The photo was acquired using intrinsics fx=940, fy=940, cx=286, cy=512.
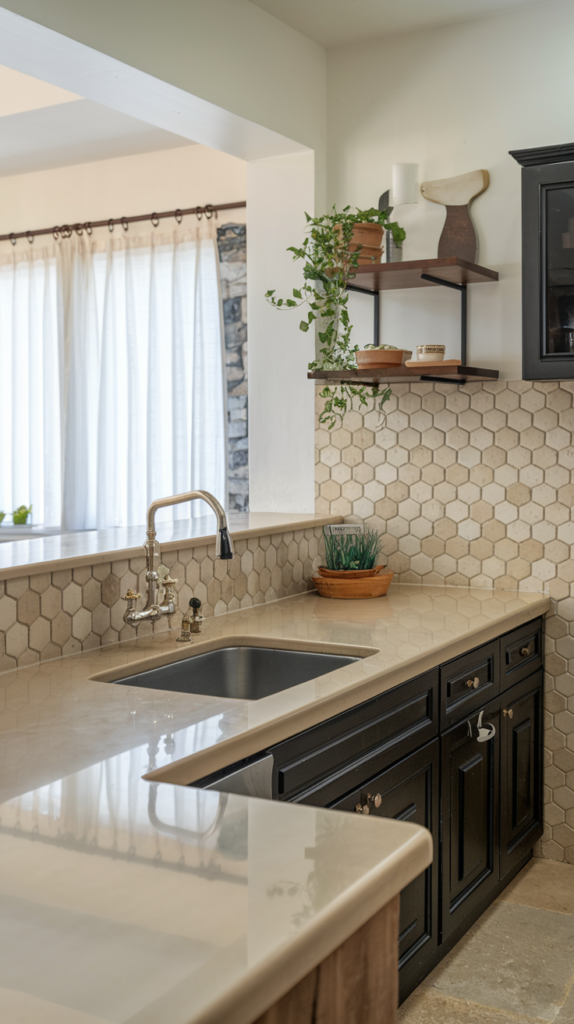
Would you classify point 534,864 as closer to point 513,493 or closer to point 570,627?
point 570,627

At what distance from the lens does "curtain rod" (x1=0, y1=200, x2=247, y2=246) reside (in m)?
4.32

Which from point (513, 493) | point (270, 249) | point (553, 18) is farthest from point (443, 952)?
point (553, 18)

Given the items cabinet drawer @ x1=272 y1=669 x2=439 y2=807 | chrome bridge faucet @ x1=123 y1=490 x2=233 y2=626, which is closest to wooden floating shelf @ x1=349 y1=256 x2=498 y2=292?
chrome bridge faucet @ x1=123 y1=490 x2=233 y2=626

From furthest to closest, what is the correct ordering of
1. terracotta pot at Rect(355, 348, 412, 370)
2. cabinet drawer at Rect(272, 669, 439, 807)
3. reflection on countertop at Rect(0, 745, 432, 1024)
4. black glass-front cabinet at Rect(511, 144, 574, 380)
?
terracotta pot at Rect(355, 348, 412, 370) → black glass-front cabinet at Rect(511, 144, 574, 380) → cabinet drawer at Rect(272, 669, 439, 807) → reflection on countertop at Rect(0, 745, 432, 1024)

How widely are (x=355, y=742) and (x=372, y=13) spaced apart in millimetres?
2354

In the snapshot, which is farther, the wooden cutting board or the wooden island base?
the wooden cutting board

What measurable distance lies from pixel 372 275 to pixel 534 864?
196 centimetres

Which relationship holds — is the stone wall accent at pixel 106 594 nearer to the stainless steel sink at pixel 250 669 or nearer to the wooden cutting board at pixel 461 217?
the stainless steel sink at pixel 250 669

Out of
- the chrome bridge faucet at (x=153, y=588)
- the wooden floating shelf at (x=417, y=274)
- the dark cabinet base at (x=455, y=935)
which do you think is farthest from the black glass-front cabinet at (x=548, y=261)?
the dark cabinet base at (x=455, y=935)

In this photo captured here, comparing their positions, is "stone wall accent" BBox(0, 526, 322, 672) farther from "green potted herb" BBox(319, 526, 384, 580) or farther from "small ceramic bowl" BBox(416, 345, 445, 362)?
"small ceramic bowl" BBox(416, 345, 445, 362)

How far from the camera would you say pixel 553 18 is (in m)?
2.93

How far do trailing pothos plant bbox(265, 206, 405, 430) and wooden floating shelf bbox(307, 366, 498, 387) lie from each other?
0.05 m

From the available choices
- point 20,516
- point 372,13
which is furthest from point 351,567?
point 20,516

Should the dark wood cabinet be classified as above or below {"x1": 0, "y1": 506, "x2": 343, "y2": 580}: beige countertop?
below
